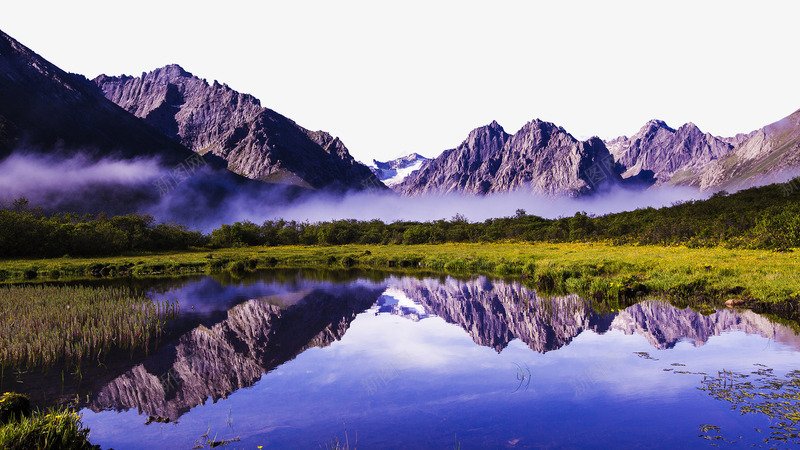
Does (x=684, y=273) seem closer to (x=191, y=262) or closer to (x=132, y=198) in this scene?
(x=191, y=262)

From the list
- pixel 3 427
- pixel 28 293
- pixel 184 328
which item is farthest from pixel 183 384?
pixel 28 293

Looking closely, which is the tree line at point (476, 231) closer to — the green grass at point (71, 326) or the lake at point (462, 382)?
the lake at point (462, 382)

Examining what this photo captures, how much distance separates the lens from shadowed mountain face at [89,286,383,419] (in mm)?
14570

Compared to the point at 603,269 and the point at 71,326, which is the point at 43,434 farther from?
the point at 603,269

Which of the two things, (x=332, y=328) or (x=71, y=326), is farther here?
(x=332, y=328)

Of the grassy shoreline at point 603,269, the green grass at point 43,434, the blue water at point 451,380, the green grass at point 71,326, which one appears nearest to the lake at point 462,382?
the blue water at point 451,380

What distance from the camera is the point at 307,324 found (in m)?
26.9

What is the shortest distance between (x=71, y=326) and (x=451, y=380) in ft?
65.2

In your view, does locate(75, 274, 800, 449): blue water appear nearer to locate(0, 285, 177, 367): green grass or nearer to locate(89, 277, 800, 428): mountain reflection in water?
locate(89, 277, 800, 428): mountain reflection in water

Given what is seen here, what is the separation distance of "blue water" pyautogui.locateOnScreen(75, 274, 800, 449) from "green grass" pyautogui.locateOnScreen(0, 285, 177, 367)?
292 cm

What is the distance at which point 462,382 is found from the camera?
15.8 metres

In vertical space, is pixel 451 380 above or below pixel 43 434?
below

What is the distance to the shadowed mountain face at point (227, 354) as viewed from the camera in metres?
14.6

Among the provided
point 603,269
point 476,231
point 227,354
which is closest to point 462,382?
point 227,354
